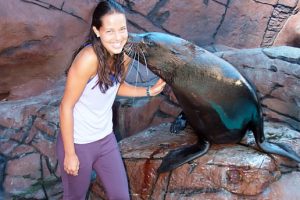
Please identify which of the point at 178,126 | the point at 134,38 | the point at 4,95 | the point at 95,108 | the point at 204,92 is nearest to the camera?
the point at 95,108

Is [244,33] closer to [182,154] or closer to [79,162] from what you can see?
[182,154]

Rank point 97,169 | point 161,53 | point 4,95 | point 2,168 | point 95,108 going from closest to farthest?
point 95,108 → point 97,169 → point 161,53 → point 2,168 → point 4,95

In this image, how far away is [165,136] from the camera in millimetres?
3438

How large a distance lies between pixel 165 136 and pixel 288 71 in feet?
4.00

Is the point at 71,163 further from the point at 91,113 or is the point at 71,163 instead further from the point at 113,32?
the point at 113,32

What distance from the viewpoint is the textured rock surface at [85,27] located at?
4.83 metres

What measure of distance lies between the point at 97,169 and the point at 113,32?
0.71 metres

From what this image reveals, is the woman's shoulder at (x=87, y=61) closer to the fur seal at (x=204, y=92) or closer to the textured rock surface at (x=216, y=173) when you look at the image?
the fur seal at (x=204, y=92)

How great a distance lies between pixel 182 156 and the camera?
299 centimetres

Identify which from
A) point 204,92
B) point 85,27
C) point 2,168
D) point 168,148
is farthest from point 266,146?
point 85,27

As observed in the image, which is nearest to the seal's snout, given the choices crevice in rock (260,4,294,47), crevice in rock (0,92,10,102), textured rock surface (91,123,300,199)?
textured rock surface (91,123,300,199)

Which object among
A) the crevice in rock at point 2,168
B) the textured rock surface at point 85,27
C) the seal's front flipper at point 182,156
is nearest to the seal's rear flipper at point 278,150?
the seal's front flipper at point 182,156

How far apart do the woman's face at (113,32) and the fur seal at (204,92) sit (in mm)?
475

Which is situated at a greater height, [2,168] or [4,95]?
[4,95]
